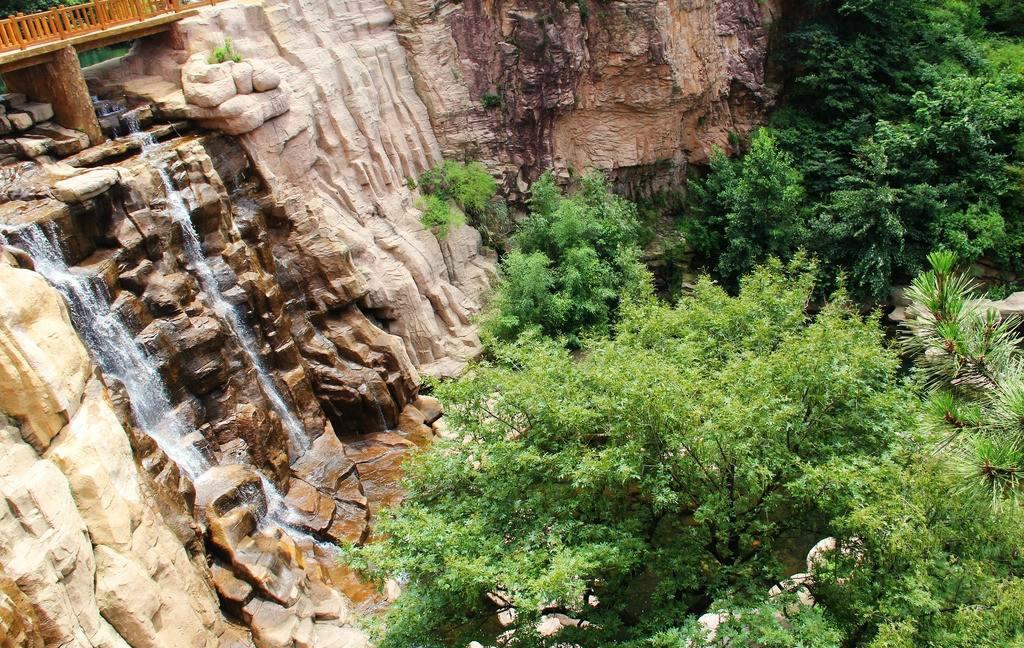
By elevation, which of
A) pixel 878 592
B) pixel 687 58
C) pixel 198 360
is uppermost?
pixel 687 58

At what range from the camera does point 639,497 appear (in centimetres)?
1265

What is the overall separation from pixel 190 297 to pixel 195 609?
21.8 ft

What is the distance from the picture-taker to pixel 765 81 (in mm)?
28344

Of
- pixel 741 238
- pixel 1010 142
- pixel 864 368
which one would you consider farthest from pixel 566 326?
pixel 1010 142

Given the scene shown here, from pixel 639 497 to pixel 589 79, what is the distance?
57.3ft

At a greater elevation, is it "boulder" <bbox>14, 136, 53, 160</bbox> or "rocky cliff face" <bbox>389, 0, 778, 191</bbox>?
"boulder" <bbox>14, 136, 53, 160</bbox>

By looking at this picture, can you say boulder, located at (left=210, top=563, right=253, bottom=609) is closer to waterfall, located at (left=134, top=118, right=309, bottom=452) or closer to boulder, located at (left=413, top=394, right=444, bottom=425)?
waterfall, located at (left=134, top=118, right=309, bottom=452)

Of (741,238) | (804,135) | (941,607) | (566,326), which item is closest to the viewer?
(941,607)

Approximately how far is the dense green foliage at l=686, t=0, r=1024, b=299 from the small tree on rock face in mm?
13918

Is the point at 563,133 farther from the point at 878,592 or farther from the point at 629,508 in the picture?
the point at 878,592

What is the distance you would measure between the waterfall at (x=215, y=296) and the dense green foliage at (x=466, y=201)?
6.86 m

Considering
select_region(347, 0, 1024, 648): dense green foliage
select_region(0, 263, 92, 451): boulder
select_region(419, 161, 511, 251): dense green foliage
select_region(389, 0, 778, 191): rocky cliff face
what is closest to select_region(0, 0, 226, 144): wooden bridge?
select_region(0, 263, 92, 451): boulder

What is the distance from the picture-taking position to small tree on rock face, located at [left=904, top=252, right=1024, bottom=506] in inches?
326

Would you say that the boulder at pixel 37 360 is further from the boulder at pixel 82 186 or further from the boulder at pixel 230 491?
the boulder at pixel 82 186
